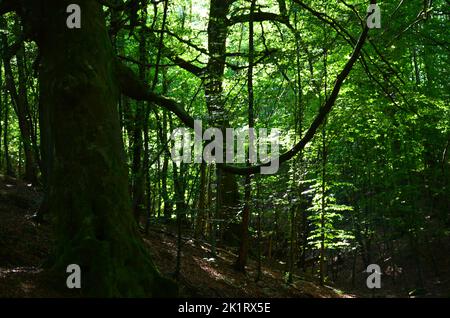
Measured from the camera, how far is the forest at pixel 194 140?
432 cm

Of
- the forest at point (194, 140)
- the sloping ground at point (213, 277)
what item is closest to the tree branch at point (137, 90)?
the forest at point (194, 140)

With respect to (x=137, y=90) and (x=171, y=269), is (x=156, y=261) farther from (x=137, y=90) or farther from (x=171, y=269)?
(x=137, y=90)

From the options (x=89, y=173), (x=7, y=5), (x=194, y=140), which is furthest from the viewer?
(x=194, y=140)

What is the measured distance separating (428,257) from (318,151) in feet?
23.0

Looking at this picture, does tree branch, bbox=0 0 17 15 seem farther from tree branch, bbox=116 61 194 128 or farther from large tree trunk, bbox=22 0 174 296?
tree branch, bbox=116 61 194 128

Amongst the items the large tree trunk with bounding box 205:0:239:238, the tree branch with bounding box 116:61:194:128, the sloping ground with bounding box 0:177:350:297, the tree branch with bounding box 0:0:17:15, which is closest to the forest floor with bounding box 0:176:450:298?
the sloping ground with bounding box 0:177:350:297

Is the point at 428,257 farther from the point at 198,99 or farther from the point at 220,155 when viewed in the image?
the point at 220,155

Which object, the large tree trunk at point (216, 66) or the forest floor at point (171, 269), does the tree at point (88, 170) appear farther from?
the large tree trunk at point (216, 66)

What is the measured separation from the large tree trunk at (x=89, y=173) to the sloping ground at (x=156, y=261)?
40cm

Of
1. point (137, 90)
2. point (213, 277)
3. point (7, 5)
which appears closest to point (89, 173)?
point (137, 90)

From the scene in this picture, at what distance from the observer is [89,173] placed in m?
4.28

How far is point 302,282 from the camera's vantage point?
1249 cm

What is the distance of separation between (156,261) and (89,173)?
194 inches
